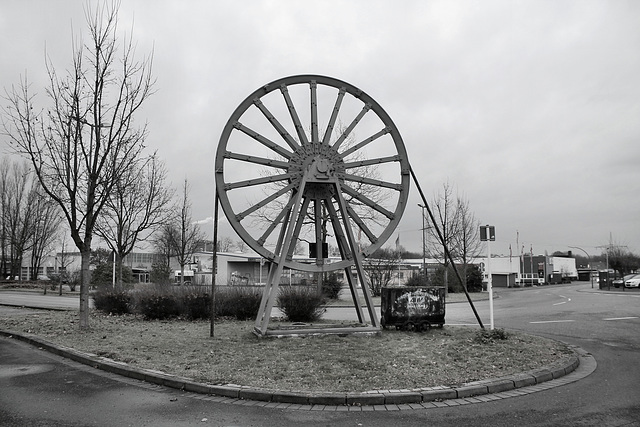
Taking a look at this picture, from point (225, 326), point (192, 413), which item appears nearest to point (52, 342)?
point (225, 326)

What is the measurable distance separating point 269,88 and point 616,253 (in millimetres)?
68875

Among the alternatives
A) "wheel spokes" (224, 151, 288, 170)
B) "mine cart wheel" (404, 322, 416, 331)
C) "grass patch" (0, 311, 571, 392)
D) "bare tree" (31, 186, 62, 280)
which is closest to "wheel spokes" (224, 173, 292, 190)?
"wheel spokes" (224, 151, 288, 170)

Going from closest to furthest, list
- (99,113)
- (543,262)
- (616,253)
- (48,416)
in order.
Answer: (48,416)
(99,113)
(616,253)
(543,262)

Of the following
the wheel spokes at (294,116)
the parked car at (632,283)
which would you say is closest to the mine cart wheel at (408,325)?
the wheel spokes at (294,116)

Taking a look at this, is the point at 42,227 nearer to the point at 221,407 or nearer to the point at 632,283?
Answer: the point at 221,407

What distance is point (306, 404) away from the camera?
6.60 m

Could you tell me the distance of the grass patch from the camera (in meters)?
7.55

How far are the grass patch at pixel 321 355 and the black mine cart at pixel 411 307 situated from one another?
0.35m

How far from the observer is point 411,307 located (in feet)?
41.4

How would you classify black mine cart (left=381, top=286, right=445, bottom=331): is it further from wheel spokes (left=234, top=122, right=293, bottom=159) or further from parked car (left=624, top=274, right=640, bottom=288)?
parked car (left=624, top=274, right=640, bottom=288)

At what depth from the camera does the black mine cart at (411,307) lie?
12578 millimetres

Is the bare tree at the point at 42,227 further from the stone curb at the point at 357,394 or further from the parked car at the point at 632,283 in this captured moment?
the parked car at the point at 632,283

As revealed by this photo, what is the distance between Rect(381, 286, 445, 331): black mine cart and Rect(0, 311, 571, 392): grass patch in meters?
0.35

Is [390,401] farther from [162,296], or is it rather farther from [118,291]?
[118,291]
